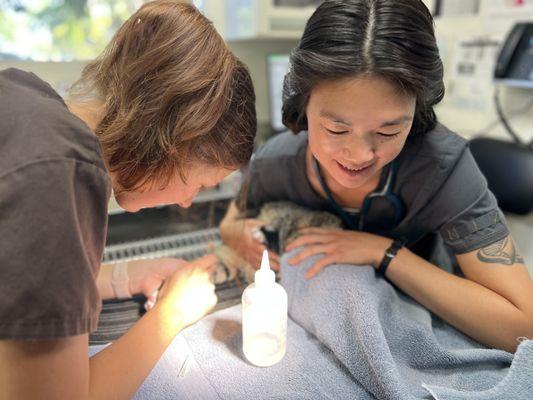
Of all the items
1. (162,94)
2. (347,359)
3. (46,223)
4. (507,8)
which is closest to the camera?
(46,223)

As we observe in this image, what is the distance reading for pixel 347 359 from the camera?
0.72 metres

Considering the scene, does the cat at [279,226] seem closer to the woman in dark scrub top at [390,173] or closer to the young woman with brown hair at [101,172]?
the woman in dark scrub top at [390,173]

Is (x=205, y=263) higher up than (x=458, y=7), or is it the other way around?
(x=458, y=7)

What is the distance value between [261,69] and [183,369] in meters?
1.55

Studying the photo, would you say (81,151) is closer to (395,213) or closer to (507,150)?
(395,213)

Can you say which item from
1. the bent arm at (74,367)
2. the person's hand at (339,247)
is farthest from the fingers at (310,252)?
the bent arm at (74,367)

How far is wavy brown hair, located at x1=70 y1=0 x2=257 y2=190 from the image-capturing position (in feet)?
2.02

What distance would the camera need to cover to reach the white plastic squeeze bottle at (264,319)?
2.38 feet

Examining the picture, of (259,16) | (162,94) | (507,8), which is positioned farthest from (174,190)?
(507,8)

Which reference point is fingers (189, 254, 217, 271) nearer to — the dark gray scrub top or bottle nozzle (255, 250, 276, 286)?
bottle nozzle (255, 250, 276, 286)

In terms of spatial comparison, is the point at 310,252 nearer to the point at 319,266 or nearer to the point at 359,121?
the point at 319,266

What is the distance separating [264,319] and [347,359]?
0.49 feet

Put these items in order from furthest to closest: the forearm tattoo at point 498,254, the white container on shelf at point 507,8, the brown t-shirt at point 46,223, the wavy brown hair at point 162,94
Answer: the white container on shelf at point 507,8
the forearm tattoo at point 498,254
the wavy brown hair at point 162,94
the brown t-shirt at point 46,223

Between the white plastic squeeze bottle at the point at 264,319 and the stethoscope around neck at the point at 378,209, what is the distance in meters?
0.35
